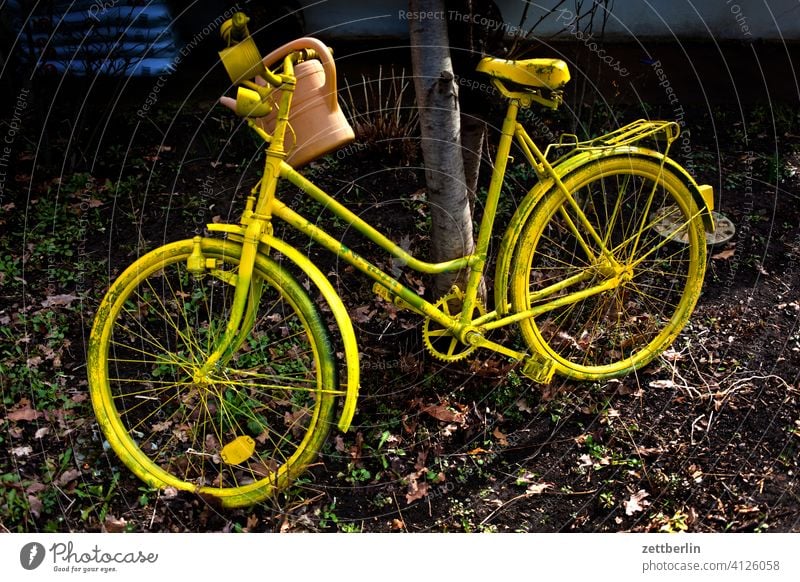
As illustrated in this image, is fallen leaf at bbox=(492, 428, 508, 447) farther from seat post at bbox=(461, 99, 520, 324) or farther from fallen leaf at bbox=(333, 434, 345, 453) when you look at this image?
fallen leaf at bbox=(333, 434, 345, 453)

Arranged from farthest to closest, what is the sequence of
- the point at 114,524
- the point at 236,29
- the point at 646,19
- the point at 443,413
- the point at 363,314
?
the point at 646,19 < the point at 363,314 < the point at 443,413 < the point at 114,524 < the point at 236,29

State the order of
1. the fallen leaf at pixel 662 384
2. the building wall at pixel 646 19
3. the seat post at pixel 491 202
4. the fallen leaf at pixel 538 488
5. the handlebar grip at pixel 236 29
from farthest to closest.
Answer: the building wall at pixel 646 19 → the fallen leaf at pixel 662 384 → the fallen leaf at pixel 538 488 → the seat post at pixel 491 202 → the handlebar grip at pixel 236 29

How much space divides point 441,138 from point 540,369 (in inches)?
45.6

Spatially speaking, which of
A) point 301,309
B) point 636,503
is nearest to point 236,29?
point 301,309

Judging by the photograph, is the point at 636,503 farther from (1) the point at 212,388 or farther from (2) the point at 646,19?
(2) the point at 646,19

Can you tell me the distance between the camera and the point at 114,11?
5391 mm

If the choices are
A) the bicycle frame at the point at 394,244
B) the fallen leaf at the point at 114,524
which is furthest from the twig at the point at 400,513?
the fallen leaf at the point at 114,524

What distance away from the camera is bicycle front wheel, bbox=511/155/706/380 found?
3459mm

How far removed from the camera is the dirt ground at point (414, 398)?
3316 mm

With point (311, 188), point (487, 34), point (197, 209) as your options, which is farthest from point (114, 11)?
point (311, 188)

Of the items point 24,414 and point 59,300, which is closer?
point 24,414

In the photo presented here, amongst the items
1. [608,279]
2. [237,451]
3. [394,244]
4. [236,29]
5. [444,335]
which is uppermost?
[236,29]

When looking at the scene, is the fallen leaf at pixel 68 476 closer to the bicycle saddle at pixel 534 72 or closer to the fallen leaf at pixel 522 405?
the fallen leaf at pixel 522 405

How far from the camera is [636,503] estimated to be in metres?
3.35
